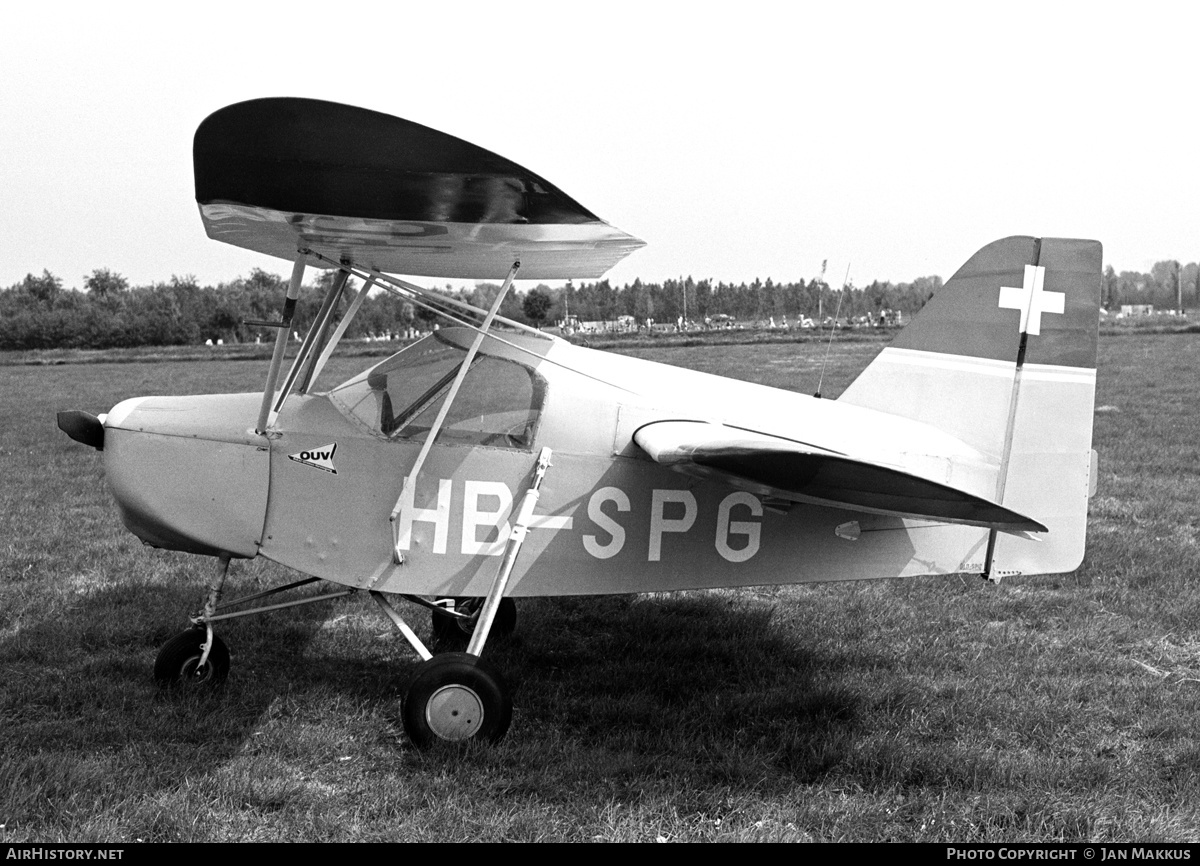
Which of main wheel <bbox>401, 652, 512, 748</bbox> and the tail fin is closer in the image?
main wheel <bbox>401, 652, 512, 748</bbox>

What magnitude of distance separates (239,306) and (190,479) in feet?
258

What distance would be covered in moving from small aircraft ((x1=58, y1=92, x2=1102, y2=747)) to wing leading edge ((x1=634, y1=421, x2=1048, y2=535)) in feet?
0.09

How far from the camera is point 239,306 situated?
7781 cm

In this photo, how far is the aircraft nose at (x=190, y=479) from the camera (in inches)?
187

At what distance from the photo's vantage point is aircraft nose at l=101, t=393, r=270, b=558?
4.74m

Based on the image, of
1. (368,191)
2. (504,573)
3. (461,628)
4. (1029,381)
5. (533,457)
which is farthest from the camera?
(461,628)

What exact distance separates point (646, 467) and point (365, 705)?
1941 millimetres

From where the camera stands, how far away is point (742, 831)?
385 cm

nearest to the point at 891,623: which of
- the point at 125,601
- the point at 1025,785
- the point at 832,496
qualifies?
the point at 1025,785

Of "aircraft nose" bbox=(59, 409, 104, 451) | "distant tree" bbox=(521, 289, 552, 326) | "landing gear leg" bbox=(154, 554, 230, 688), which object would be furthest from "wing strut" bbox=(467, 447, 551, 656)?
"distant tree" bbox=(521, 289, 552, 326)

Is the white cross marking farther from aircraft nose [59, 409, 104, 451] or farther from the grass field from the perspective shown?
aircraft nose [59, 409, 104, 451]

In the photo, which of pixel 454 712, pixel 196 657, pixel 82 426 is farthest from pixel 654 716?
pixel 82 426

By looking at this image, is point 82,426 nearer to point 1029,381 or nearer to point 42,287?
point 1029,381

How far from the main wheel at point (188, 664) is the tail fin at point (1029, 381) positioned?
13.8 feet
